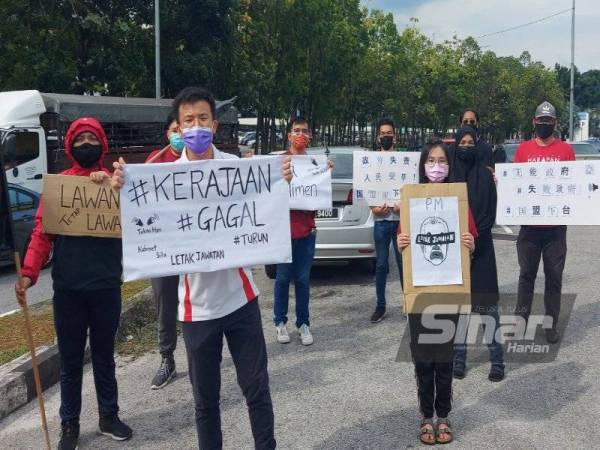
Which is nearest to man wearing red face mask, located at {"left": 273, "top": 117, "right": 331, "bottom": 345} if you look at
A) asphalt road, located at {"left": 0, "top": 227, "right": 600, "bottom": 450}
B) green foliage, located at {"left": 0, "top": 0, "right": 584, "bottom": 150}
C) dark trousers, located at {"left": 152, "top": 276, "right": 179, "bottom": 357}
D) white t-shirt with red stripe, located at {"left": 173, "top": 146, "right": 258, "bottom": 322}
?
asphalt road, located at {"left": 0, "top": 227, "right": 600, "bottom": 450}

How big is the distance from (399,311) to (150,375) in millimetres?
2858

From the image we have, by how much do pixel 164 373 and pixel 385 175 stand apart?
112 inches

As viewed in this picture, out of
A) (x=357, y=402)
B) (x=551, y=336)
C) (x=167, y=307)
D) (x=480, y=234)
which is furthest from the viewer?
(x=551, y=336)

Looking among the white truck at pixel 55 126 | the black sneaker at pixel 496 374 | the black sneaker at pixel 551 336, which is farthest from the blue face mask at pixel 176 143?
the white truck at pixel 55 126

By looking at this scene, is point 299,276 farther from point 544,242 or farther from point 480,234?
point 544,242

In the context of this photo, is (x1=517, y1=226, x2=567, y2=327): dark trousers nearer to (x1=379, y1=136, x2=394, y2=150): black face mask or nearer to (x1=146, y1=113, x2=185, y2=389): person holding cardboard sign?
(x1=379, y1=136, x2=394, y2=150): black face mask

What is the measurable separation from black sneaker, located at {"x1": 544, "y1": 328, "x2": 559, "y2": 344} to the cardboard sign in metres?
3.86

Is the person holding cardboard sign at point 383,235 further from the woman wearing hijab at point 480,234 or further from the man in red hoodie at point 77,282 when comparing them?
the man in red hoodie at point 77,282

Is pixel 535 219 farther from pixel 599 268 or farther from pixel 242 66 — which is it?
pixel 242 66

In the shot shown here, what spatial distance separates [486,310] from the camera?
492 centimetres

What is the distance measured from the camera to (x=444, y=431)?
3.94m

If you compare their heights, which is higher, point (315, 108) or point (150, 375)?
point (315, 108)

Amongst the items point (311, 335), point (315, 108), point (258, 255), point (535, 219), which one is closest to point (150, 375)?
point (311, 335)

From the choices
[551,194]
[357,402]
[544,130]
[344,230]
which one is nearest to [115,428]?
[357,402]
